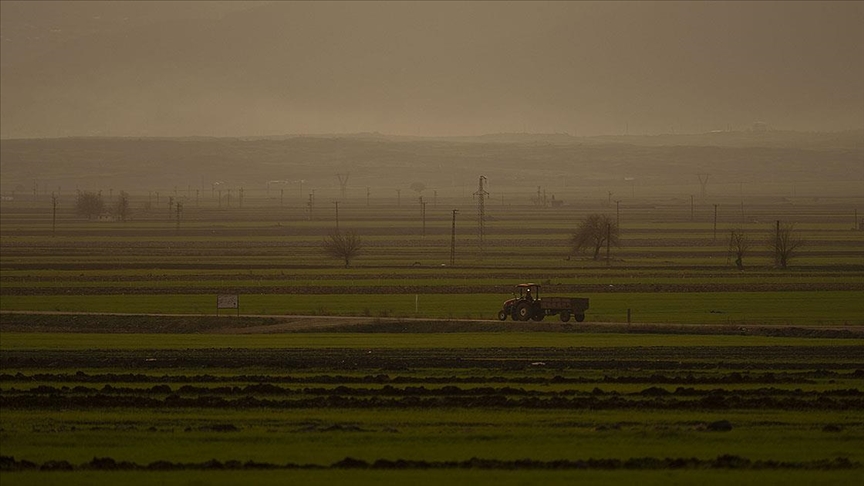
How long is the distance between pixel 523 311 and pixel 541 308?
2.20 ft

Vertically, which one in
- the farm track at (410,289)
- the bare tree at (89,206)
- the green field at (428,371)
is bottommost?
the green field at (428,371)

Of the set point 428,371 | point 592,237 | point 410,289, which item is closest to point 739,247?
point 592,237

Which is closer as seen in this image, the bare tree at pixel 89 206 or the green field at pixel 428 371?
the green field at pixel 428 371

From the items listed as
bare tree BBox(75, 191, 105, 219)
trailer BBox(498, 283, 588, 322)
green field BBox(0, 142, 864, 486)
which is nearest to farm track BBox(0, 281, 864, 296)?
green field BBox(0, 142, 864, 486)

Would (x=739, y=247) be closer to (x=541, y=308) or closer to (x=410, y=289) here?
(x=410, y=289)

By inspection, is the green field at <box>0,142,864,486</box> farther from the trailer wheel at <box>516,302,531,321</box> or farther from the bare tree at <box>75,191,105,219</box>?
the bare tree at <box>75,191,105,219</box>

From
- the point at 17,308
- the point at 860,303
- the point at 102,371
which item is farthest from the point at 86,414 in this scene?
the point at 860,303

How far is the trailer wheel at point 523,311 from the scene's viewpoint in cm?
4603

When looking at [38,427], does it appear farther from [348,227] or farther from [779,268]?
[348,227]

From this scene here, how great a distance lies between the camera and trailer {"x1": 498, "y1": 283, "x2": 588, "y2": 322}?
44.8 metres

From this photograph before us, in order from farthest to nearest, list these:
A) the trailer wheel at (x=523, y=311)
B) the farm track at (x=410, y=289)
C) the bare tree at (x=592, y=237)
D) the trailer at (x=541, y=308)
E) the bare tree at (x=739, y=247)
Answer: the bare tree at (x=592, y=237)
the bare tree at (x=739, y=247)
the farm track at (x=410, y=289)
the trailer wheel at (x=523, y=311)
the trailer at (x=541, y=308)

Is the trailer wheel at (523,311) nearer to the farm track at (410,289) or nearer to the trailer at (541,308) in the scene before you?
the trailer at (541,308)

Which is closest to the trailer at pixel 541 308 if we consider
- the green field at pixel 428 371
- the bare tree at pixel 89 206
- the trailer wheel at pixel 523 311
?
the trailer wheel at pixel 523 311

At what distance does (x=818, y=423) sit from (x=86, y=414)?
516 inches
